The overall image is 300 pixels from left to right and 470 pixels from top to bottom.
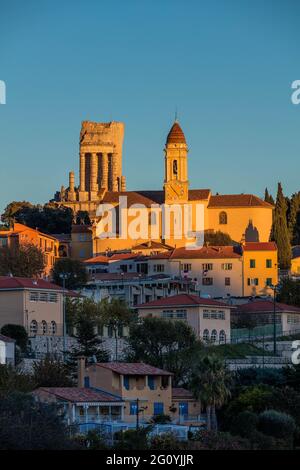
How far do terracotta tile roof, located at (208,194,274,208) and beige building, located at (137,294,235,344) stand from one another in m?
44.7

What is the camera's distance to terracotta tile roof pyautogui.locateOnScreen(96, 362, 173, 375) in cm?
8238

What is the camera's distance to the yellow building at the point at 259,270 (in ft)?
428

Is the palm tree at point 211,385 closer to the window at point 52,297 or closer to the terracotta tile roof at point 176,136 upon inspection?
the window at point 52,297

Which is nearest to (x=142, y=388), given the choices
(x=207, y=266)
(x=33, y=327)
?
(x=33, y=327)

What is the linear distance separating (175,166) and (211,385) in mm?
74321

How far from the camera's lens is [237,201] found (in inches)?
5984

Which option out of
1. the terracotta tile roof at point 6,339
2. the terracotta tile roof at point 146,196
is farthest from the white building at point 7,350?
the terracotta tile roof at point 146,196

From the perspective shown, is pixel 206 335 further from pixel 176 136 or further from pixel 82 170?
pixel 82 170

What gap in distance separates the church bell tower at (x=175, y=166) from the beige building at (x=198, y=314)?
46.5 metres

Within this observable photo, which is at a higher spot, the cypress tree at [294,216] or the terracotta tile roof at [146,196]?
the terracotta tile roof at [146,196]

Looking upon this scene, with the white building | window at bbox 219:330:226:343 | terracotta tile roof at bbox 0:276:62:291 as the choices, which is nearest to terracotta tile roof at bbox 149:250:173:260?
window at bbox 219:330:226:343

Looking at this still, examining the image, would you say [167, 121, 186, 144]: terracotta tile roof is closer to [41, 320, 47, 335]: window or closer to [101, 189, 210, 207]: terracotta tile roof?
[101, 189, 210, 207]: terracotta tile roof

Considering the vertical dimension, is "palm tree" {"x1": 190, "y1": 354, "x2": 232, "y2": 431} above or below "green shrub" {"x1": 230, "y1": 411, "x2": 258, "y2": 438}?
above
